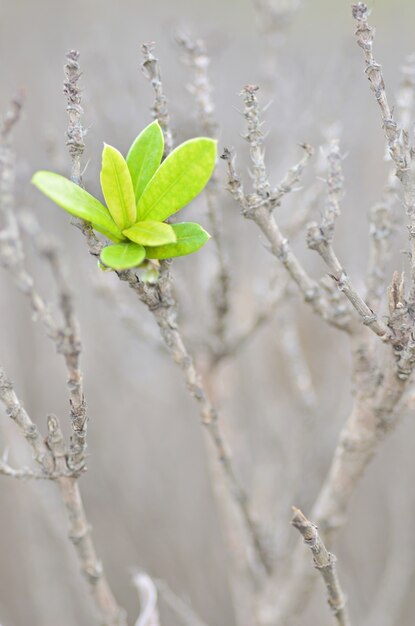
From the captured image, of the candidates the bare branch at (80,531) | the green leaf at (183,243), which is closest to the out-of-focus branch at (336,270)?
the green leaf at (183,243)

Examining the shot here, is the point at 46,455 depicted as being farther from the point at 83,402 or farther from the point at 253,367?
the point at 253,367

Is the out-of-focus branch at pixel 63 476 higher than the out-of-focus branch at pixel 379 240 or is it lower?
lower

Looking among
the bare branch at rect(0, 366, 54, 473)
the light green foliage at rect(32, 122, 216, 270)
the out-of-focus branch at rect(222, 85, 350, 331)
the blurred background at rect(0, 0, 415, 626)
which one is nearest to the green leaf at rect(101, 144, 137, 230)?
the light green foliage at rect(32, 122, 216, 270)

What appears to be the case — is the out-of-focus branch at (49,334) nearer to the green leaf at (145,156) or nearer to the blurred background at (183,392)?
the green leaf at (145,156)

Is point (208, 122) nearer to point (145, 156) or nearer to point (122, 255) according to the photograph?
point (145, 156)

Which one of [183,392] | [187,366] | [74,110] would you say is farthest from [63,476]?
[183,392]
